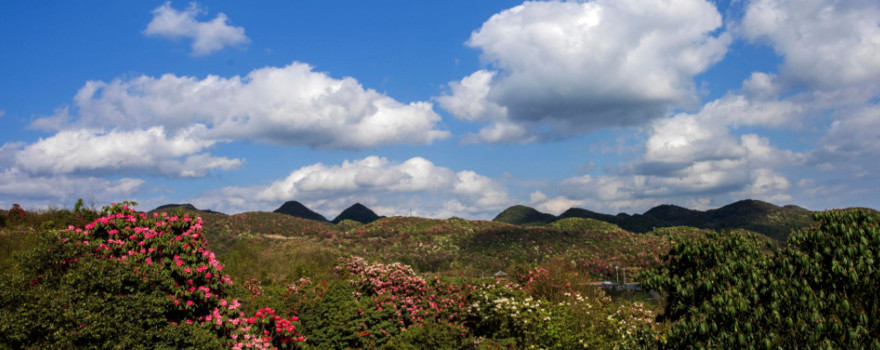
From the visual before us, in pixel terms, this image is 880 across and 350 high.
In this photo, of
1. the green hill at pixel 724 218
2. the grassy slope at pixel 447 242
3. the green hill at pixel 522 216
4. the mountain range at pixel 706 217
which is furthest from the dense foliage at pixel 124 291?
the green hill at pixel 522 216

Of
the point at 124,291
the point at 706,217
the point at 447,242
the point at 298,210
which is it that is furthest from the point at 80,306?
the point at 706,217

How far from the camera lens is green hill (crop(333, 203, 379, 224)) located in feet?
399

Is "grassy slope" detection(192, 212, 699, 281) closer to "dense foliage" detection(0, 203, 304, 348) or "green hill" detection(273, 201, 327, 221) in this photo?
"dense foliage" detection(0, 203, 304, 348)

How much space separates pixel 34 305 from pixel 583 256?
1991 inches

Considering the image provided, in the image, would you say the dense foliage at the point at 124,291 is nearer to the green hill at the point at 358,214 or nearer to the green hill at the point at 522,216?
the green hill at the point at 358,214

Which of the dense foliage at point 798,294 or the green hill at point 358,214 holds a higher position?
the green hill at point 358,214

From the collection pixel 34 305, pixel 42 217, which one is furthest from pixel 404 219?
pixel 34 305

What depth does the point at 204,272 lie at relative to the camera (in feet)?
27.6

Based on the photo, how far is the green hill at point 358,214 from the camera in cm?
12156

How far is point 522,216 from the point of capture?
128m

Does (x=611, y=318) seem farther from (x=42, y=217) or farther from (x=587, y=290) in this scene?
(x=42, y=217)

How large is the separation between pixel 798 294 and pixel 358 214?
401ft

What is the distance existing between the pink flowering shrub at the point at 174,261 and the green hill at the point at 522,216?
382 ft

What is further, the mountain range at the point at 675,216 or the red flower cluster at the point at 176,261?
the mountain range at the point at 675,216
